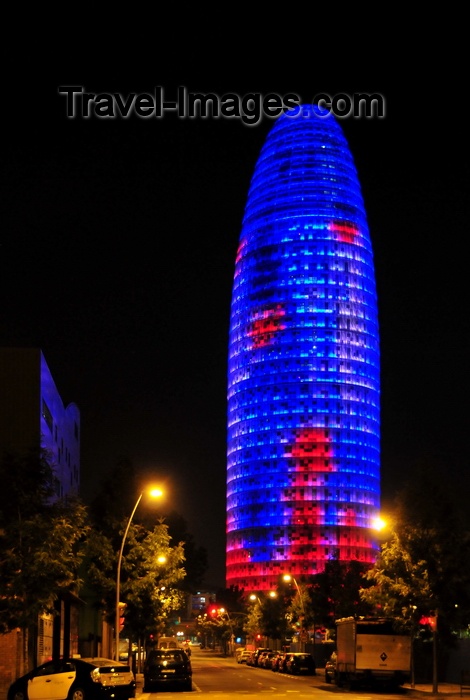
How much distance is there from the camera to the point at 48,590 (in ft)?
122

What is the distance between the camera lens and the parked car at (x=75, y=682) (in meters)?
37.0

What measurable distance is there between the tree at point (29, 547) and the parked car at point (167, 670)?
12.1m

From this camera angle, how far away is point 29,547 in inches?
A: 1480

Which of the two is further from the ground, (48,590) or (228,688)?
(48,590)

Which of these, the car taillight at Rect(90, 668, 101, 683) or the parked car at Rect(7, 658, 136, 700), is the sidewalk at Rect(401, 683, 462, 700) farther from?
the car taillight at Rect(90, 668, 101, 683)

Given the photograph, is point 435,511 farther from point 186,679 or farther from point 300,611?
point 300,611

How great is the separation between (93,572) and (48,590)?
20.7 meters

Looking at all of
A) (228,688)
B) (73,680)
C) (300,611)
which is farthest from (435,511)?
(300,611)

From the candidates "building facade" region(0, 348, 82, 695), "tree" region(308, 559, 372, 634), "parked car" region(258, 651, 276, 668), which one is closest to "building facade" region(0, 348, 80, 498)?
"building facade" region(0, 348, 82, 695)

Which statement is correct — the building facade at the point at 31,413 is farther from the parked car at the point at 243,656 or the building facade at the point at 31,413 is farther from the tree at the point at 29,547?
the parked car at the point at 243,656

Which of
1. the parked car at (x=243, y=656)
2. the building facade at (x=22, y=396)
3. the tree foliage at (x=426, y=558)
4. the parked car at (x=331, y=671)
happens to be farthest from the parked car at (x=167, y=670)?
the parked car at (x=243, y=656)

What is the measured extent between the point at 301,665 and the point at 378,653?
72.3ft

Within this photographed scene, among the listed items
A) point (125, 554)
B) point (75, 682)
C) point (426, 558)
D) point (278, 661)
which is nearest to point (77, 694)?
point (75, 682)

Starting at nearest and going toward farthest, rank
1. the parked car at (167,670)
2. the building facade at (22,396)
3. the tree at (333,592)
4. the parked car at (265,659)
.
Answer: the parked car at (167,670) → the building facade at (22,396) → the parked car at (265,659) → the tree at (333,592)
